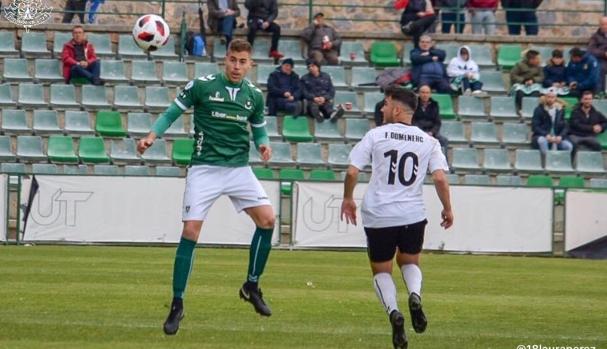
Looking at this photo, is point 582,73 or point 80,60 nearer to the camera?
point 80,60

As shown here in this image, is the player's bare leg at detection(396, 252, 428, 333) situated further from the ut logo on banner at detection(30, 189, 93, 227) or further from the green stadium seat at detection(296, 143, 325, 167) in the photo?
the green stadium seat at detection(296, 143, 325, 167)

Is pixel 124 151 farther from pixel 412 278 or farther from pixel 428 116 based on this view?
pixel 412 278

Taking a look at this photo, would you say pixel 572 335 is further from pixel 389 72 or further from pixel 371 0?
pixel 371 0

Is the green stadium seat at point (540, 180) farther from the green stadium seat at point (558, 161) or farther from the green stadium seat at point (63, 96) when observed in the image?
the green stadium seat at point (63, 96)

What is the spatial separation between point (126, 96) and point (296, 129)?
3509 millimetres

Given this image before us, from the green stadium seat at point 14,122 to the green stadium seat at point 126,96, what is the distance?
1854 millimetres

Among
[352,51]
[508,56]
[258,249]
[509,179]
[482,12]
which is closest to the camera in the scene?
[258,249]

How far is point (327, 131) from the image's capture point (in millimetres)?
28062

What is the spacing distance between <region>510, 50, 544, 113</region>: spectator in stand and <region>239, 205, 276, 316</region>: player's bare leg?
17.7 meters

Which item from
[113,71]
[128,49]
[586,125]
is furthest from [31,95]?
[586,125]

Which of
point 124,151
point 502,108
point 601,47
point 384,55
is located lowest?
point 124,151

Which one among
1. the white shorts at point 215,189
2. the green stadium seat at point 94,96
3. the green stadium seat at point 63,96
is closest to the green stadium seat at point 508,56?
the green stadium seat at point 94,96

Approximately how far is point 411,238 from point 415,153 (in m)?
0.68

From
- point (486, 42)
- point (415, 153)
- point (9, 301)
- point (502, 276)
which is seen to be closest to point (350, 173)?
point (415, 153)
